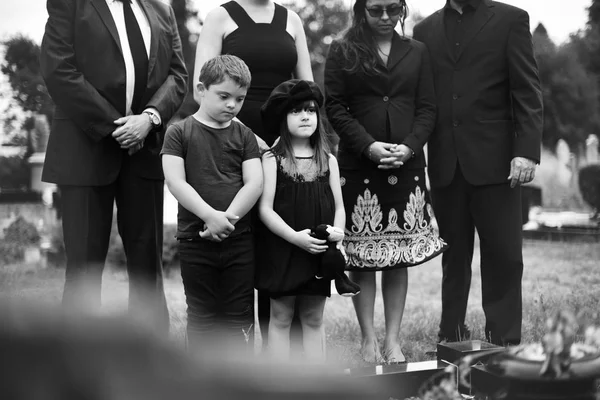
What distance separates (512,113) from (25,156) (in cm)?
1287

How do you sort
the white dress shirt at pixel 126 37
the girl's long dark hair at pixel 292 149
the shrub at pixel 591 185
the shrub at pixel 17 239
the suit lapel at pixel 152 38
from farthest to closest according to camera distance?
the shrub at pixel 591 185
the shrub at pixel 17 239
the suit lapel at pixel 152 38
the white dress shirt at pixel 126 37
the girl's long dark hair at pixel 292 149

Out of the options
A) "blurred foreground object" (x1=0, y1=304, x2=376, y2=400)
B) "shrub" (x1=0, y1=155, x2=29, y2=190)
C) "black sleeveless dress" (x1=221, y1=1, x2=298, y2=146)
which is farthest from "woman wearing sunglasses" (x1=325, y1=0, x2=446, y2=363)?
"shrub" (x1=0, y1=155, x2=29, y2=190)

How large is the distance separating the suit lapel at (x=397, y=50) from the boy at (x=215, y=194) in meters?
1.12

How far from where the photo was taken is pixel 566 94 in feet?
66.0

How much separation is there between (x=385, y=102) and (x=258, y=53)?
87cm

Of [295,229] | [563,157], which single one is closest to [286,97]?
[295,229]

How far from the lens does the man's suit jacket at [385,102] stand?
4508mm

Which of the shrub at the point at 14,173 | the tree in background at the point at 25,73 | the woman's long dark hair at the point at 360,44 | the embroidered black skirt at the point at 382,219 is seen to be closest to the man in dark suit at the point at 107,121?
the woman's long dark hair at the point at 360,44

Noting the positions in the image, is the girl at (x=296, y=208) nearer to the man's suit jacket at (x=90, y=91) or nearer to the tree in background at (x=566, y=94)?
the man's suit jacket at (x=90, y=91)

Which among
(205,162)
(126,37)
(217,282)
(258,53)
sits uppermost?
(126,37)

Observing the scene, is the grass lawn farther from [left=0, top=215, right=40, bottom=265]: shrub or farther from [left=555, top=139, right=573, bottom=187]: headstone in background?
[left=555, top=139, right=573, bottom=187]: headstone in background

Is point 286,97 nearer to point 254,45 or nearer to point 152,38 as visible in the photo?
point 254,45

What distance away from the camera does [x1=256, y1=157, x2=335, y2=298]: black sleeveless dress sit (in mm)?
3947

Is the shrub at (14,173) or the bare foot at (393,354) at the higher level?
the shrub at (14,173)
